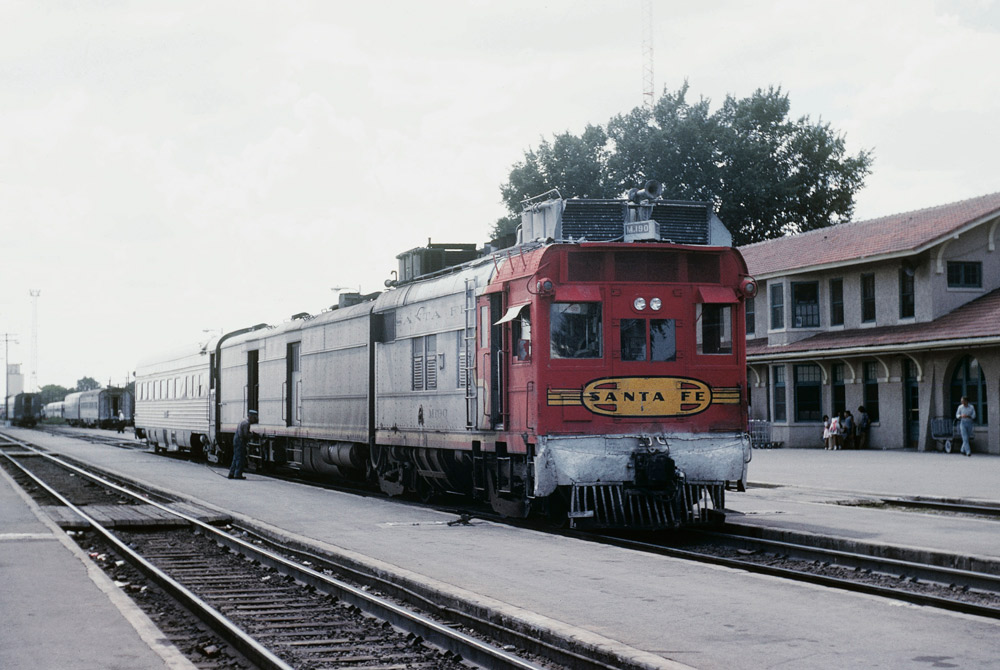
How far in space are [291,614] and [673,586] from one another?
123 inches

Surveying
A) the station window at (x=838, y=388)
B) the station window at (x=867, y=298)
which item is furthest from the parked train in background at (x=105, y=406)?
the station window at (x=867, y=298)

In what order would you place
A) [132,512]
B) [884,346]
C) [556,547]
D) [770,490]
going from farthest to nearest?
[884,346] < [770,490] < [132,512] < [556,547]

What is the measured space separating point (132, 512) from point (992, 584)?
1250cm

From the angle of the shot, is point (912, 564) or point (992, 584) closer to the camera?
point (992, 584)

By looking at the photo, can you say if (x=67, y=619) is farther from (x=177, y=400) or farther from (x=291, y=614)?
(x=177, y=400)

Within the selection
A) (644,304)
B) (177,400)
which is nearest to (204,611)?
(644,304)

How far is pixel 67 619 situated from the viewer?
8.91 meters

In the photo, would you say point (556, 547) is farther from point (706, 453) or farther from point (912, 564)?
point (912, 564)

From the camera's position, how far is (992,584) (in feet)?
33.8

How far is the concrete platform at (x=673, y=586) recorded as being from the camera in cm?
745

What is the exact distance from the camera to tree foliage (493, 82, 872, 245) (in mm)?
61469

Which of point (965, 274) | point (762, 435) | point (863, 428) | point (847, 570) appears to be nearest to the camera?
point (847, 570)

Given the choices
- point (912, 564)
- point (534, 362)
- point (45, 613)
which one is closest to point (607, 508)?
point (534, 362)

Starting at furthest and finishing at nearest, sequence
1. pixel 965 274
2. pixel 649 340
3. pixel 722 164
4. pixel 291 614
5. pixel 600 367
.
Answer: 1. pixel 722 164
2. pixel 965 274
3. pixel 649 340
4. pixel 600 367
5. pixel 291 614
